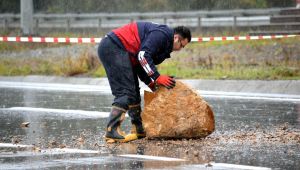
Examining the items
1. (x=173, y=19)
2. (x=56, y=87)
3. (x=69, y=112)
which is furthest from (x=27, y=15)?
(x=69, y=112)

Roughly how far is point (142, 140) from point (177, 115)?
0.53 m

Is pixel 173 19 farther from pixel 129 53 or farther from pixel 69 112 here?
pixel 129 53

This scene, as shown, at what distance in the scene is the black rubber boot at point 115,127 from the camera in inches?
425

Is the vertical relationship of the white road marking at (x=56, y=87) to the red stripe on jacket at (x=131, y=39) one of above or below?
below

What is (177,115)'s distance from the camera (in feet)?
35.5

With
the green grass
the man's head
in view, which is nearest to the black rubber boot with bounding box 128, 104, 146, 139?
the man's head

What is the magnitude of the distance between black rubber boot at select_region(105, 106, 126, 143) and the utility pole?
1927 cm

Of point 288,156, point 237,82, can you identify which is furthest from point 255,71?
point 288,156

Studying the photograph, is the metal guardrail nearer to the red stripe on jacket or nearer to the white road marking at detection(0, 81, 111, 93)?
the white road marking at detection(0, 81, 111, 93)

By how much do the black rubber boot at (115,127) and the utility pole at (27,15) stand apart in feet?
63.2

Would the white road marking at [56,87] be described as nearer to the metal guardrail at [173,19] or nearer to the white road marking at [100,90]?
the white road marking at [100,90]

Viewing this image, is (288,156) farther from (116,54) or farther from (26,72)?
(26,72)

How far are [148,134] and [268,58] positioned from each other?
1141cm

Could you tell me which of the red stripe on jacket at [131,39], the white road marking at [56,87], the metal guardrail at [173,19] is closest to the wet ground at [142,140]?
the red stripe on jacket at [131,39]
